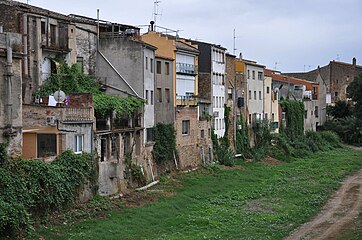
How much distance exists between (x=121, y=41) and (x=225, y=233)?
18.3 meters

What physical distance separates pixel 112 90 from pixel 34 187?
55.8 feet

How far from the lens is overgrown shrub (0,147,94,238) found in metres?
25.6

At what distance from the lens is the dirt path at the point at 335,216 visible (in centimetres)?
3325

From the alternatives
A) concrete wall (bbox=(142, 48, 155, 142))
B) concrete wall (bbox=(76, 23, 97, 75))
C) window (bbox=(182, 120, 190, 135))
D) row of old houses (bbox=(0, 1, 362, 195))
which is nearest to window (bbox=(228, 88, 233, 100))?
row of old houses (bbox=(0, 1, 362, 195))

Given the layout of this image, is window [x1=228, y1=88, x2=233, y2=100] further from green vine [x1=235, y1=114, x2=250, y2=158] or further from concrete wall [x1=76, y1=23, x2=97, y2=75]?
concrete wall [x1=76, y1=23, x2=97, y2=75]

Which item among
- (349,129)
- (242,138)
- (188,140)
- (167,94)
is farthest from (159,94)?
(349,129)

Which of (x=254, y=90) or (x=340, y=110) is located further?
(x=340, y=110)

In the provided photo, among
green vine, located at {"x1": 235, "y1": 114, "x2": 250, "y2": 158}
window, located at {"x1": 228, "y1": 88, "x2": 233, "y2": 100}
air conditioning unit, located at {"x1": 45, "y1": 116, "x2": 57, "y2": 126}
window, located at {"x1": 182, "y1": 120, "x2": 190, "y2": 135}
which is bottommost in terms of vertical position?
green vine, located at {"x1": 235, "y1": 114, "x2": 250, "y2": 158}

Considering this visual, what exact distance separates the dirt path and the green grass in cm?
63

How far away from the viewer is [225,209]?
37.8 m

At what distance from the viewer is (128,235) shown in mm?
29656

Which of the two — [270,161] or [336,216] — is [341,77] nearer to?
[270,161]

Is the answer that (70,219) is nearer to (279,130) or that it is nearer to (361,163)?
(361,163)

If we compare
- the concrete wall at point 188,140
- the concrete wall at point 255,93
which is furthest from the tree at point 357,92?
the concrete wall at point 188,140
